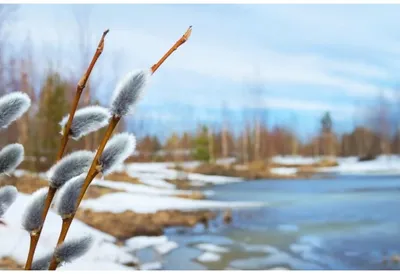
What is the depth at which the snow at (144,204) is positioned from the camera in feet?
5.03

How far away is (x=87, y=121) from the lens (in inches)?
16.5

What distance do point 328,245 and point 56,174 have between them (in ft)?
4.13

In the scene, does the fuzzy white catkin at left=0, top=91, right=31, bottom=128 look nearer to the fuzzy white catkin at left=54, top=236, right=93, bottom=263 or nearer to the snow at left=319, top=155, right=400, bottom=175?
the fuzzy white catkin at left=54, top=236, right=93, bottom=263

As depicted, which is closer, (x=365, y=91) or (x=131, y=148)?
(x=131, y=148)

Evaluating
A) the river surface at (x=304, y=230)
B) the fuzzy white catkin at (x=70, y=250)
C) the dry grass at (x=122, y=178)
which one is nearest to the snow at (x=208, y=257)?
the river surface at (x=304, y=230)

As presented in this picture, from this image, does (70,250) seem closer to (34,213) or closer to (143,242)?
(34,213)

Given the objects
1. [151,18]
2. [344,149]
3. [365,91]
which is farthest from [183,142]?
[365,91]

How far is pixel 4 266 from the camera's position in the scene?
1.45m

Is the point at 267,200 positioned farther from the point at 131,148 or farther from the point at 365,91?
the point at 131,148

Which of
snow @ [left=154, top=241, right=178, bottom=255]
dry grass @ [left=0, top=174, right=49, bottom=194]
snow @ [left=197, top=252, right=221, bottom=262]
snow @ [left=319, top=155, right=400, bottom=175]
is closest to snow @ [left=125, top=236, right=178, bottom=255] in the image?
snow @ [left=154, top=241, right=178, bottom=255]

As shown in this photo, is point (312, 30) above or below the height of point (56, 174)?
above

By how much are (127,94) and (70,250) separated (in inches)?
5.9

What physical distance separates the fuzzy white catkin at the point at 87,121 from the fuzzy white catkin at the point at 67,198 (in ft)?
0.14

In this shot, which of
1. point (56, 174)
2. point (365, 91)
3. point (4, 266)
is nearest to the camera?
point (56, 174)
